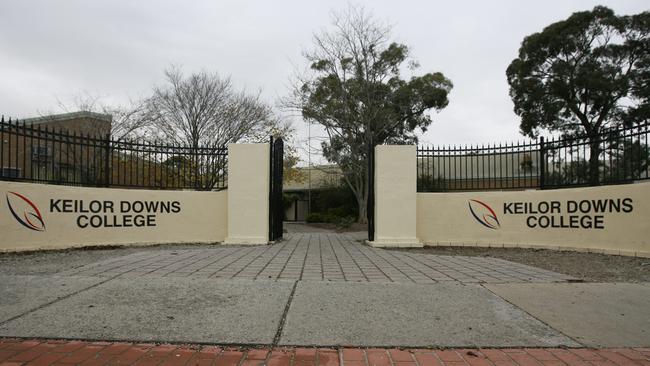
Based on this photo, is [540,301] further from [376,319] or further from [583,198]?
[583,198]

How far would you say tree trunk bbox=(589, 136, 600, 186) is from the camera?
29.7 ft

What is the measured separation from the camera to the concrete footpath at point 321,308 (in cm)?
350

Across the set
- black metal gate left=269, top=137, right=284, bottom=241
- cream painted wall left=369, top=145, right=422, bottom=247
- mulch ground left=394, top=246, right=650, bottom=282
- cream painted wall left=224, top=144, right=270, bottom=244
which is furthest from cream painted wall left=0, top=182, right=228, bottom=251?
mulch ground left=394, top=246, right=650, bottom=282

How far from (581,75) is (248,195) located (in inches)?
914

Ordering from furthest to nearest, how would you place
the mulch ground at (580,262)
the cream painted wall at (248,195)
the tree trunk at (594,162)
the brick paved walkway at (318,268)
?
the cream painted wall at (248,195) < the tree trunk at (594,162) < the mulch ground at (580,262) < the brick paved walkway at (318,268)

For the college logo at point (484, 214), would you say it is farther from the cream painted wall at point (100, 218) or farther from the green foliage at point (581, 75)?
the green foliage at point (581, 75)

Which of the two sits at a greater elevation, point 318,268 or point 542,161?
point 542,161

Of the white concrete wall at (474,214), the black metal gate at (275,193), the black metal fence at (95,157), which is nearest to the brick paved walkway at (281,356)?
the black metal fence at (95,157)

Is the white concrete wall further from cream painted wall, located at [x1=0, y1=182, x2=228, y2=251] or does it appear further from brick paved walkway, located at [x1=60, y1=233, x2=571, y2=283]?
cream painted wall, located at [x1=0, y1=182, x2=228, y2=251]


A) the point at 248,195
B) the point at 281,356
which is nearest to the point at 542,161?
the point at 248,195

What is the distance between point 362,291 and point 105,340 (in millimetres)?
2591

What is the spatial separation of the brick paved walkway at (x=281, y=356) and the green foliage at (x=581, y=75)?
25418 millimetres

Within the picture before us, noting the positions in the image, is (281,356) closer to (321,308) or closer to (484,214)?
(321,308)

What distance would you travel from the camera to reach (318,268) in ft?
21.1
